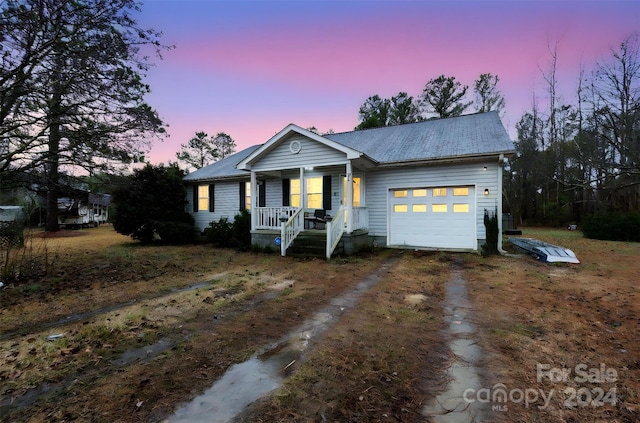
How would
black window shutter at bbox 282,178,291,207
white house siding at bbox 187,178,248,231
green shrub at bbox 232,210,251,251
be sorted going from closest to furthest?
green shrub at bbox 232,210,251,251 → black window shutter at bbox 282,178,291,207 → white house siding at bbox 187,178,248,231

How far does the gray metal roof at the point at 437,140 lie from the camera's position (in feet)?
31.3

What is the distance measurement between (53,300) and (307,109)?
19.3 metres

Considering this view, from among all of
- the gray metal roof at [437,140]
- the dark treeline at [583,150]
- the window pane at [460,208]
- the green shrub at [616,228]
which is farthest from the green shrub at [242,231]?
the green shrub at [616,228]

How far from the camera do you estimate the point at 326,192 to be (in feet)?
37.7

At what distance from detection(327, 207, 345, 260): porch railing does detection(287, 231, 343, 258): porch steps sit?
30 centimetres

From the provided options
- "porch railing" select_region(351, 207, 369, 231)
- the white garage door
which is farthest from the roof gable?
the white garage door

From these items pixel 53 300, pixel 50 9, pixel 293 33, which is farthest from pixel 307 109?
pixel 53 300

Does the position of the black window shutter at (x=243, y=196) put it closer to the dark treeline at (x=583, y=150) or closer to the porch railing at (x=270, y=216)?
the porch railing at (x=270, y=216)

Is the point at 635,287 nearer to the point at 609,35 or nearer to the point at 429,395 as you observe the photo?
the point at 429,395

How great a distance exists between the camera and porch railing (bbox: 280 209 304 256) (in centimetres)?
989

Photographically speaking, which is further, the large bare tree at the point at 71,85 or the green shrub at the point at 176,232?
the green shrub at the point at 176,232

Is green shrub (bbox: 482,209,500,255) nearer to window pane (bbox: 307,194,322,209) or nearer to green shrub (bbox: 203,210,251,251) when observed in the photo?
window pane (bbox: 307,194,322,209)

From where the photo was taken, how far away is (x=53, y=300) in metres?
5.20

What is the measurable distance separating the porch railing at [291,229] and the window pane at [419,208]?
13.7ft
